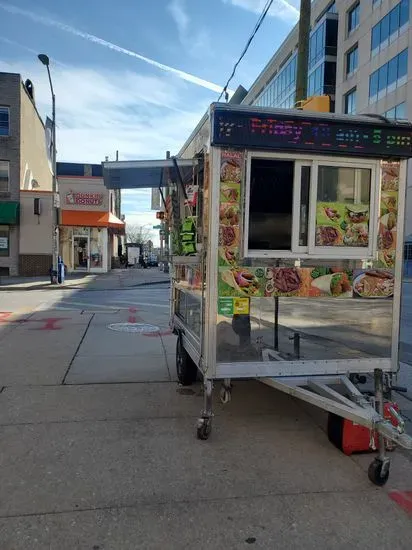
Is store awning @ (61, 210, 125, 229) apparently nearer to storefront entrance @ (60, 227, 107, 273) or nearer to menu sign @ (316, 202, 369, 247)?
storefront entrance @ (60, 227, 107, 273)

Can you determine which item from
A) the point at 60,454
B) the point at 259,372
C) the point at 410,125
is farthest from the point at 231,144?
the point at 60,454

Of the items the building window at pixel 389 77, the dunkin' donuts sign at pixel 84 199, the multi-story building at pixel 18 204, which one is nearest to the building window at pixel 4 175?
the multi-story building at pixel 18 204

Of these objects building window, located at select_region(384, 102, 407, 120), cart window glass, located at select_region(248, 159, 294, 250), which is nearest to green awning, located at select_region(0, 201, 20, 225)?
cart window glass, located at select_region(248, 159, 294, 250)

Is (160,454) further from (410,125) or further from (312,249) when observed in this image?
(410,125)

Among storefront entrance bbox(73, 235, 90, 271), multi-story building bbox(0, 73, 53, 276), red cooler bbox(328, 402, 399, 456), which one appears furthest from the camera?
storefront entrance bbox(73, 235, 90, 271)

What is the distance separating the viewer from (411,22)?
33156mm

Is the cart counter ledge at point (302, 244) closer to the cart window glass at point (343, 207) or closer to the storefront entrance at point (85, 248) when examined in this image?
the cart window glass at point (343, 207)

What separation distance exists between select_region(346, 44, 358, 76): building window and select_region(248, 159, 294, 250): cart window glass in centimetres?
4231

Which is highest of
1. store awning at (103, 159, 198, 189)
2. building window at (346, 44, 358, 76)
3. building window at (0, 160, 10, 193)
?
building window at (346, 44, 358, 76)

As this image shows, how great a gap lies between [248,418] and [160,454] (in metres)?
1.17

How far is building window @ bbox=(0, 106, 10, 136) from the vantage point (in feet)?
84.3

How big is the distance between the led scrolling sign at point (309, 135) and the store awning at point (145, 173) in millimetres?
791

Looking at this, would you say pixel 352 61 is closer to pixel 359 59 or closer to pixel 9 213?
pixel 359 59

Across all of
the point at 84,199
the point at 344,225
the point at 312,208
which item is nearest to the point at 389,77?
the point at 84,199
